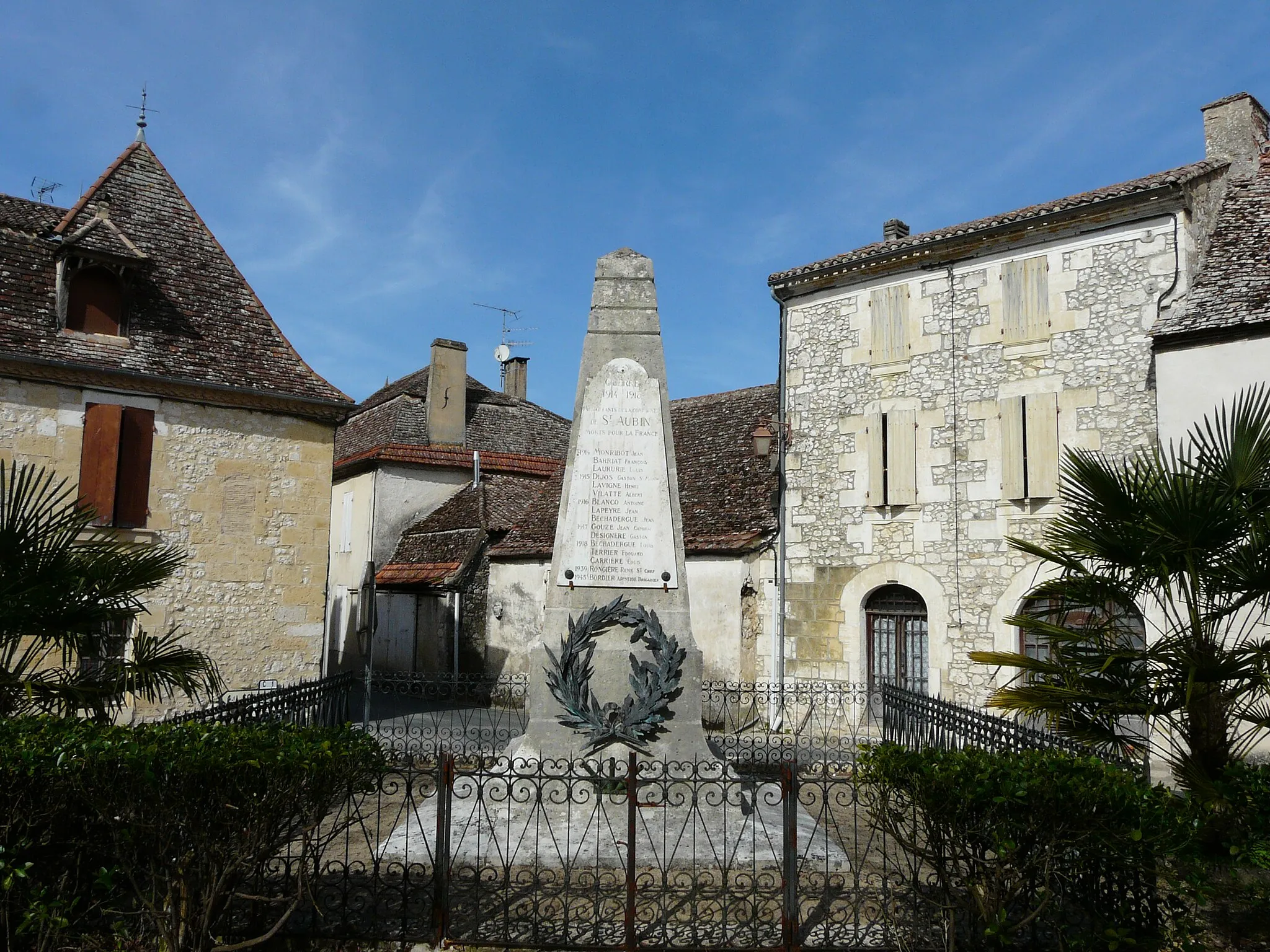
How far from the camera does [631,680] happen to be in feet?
23.2

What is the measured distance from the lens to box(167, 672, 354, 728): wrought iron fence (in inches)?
319

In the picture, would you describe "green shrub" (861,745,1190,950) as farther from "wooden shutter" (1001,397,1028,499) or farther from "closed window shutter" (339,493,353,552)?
"closed window shutter" (339,493,353,552)

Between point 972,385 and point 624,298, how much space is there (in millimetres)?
7953

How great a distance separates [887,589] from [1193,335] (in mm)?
5610

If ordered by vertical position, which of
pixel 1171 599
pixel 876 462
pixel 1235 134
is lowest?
pixel 1171 599

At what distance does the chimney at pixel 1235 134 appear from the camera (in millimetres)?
13180

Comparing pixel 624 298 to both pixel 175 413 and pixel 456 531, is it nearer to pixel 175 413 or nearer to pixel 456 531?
pixel 175 413

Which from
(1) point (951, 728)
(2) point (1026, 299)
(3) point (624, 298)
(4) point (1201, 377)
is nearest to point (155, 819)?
(3) point (624, 298)

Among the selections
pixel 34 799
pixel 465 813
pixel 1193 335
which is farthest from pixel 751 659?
pixel 34 799

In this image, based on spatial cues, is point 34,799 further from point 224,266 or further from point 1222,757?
point 224,266

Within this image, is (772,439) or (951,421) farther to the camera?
(772,439)

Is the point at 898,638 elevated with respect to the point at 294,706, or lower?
elevated

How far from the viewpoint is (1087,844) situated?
14.8 ft

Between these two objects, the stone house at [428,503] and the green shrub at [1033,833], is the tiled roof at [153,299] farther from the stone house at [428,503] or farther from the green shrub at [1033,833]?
the green shrub at [1033,833]
